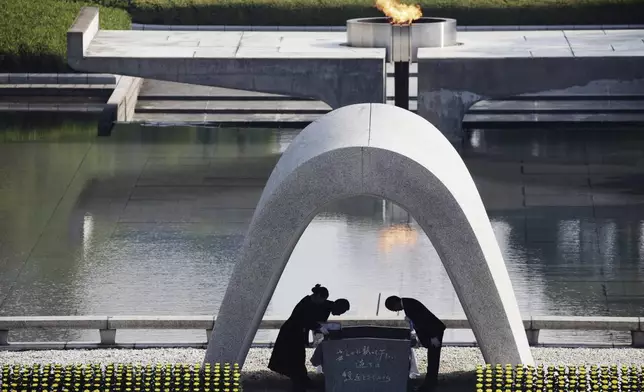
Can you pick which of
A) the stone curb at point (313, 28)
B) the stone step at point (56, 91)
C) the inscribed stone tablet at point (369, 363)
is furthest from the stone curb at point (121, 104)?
the inscribed stone tablet at point (369, 363)

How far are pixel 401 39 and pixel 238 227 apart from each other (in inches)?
327

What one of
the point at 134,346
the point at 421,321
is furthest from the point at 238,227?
the point at 421,321

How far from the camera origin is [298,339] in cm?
1786

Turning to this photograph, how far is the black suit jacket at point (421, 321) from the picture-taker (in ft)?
58.6

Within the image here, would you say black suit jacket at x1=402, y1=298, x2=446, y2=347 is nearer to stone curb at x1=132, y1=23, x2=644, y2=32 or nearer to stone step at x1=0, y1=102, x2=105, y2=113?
stone step at x1=0, y1=102, x2=105, y2=113

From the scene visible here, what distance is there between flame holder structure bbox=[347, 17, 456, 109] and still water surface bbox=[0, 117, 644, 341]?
1970 millimetres

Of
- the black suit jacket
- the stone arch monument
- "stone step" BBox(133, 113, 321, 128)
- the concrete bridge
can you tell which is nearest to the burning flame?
the concrete bridge

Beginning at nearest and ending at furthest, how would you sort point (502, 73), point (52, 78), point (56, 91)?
1. point (502, 73)
2. point (56, 91)
3. point (52, 78)

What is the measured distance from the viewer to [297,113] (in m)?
36.8

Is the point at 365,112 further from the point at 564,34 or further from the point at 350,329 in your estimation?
the point at 564,34

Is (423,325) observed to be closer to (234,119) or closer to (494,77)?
(494,77)

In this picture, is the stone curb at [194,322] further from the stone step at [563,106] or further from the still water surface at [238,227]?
the stone step at [563,106]

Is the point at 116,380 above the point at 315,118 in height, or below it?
below

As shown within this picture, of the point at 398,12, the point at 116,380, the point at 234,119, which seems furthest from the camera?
the point at 234,119
